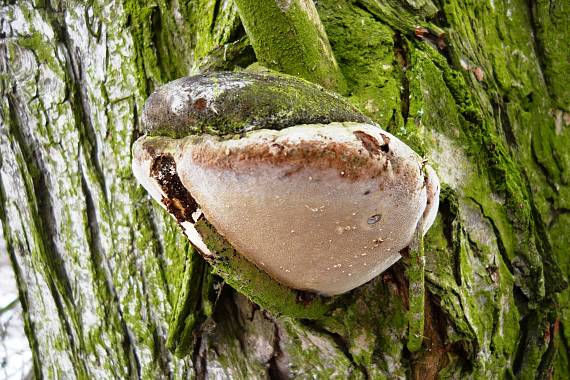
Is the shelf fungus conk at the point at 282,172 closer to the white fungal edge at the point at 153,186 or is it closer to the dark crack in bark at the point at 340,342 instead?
the white fungal edge at the point at 153,186

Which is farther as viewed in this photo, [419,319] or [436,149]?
[436,149]

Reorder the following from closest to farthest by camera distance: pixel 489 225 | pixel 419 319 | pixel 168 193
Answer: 1. pixel 168 193
2. pixel 419 319
3. pixel 489 225

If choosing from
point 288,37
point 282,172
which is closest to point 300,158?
point 282,172

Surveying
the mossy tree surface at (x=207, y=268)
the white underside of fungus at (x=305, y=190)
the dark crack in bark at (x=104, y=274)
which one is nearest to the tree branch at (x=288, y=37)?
the mossy tree surface at (x=207, y=268)

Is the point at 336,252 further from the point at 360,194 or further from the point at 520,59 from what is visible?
the point at 520,59

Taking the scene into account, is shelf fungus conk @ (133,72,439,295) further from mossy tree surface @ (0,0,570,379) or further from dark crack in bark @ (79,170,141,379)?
dark crack in bark @ (79,170,141,379)

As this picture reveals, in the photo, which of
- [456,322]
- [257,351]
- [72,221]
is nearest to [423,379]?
[456,322]

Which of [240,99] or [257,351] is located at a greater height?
[240,99]

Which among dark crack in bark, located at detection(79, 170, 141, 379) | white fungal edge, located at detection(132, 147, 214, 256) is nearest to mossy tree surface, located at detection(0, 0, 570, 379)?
dark crack in bark, located at detection(79, 170, 141, 379)
